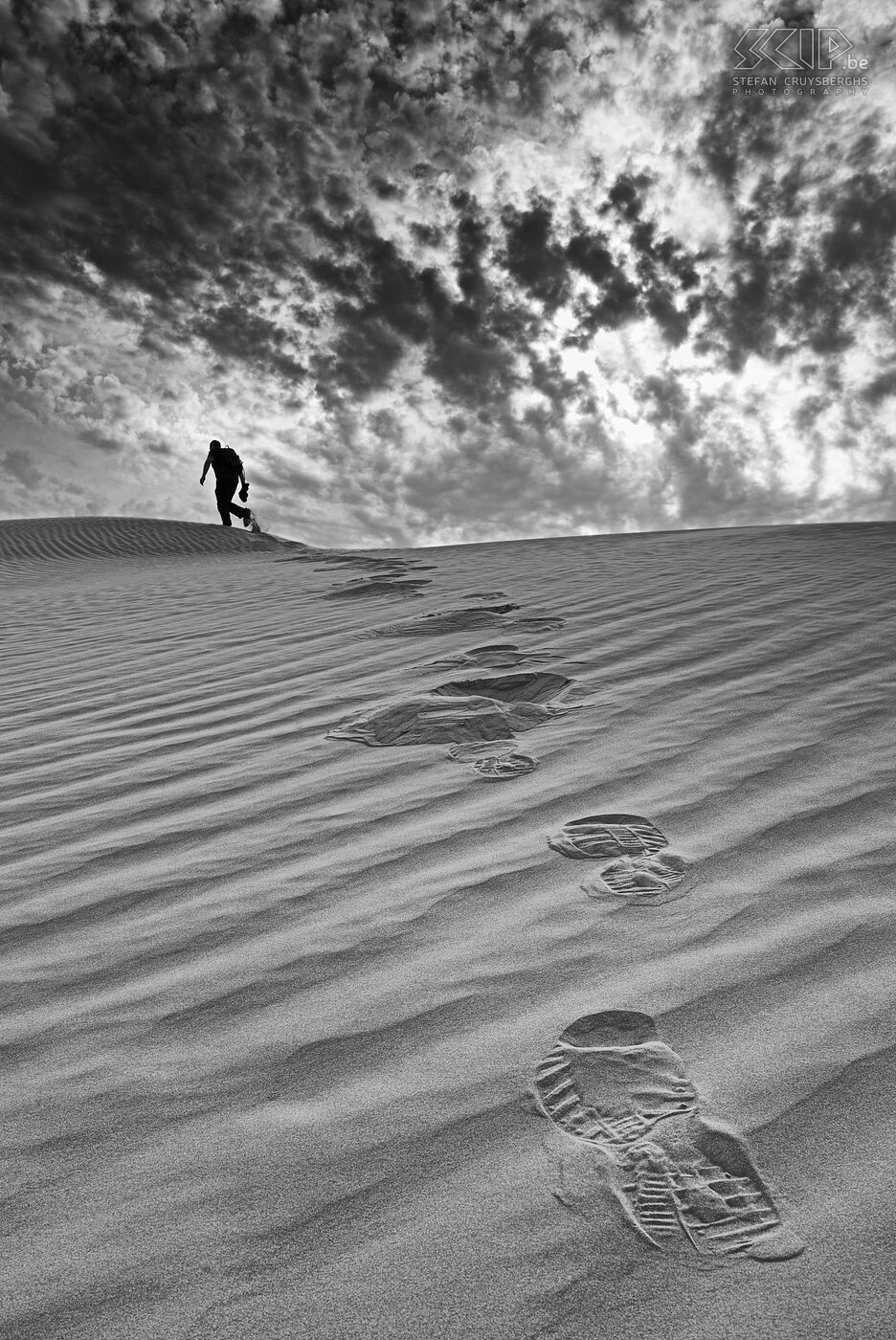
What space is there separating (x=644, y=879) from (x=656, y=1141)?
2.66 feet

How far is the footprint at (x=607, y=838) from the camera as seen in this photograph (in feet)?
7.00

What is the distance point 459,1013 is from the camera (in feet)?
5.00

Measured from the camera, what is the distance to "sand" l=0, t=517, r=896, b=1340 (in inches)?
40.9

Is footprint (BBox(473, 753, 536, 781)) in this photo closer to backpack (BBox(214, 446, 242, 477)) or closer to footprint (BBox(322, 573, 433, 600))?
footprint (BBox(322, 573, 433, 600))

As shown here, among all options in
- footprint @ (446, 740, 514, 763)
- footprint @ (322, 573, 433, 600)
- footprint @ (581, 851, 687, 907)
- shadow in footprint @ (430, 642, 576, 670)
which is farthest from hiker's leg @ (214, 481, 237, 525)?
footprint @ (581, 851, 687, 907)

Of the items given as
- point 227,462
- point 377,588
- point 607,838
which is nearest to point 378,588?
point 377,588

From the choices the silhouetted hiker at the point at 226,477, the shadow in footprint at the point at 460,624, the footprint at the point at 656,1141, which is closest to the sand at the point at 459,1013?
the footprint at the point at 656,1141

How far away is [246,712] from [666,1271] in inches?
112

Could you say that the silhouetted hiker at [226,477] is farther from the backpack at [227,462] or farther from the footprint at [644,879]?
the footprint at [644,879]

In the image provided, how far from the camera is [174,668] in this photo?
459cm

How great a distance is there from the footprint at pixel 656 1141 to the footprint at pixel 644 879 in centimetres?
44

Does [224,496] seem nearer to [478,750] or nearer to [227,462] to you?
[227,462]

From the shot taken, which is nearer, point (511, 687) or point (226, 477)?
point (511, 687)

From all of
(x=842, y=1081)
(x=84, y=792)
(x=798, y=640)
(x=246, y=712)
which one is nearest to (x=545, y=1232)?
(x=842, y=1081)
